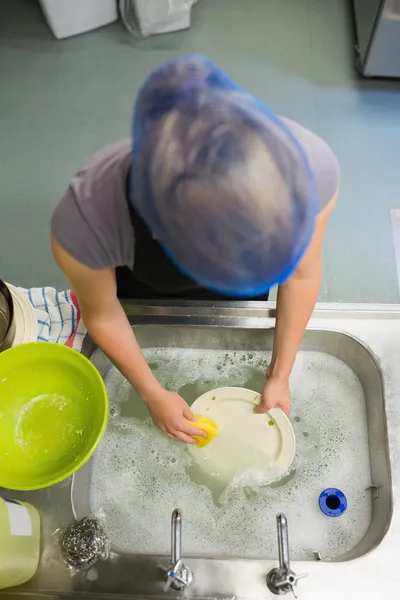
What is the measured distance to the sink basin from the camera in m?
1.14

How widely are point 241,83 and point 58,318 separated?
1.35 metres

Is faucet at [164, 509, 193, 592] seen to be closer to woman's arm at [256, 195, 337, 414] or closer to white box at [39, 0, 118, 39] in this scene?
woman's arm at [256, 195, 337, 414]

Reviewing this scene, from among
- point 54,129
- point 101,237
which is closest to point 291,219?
point 101,237

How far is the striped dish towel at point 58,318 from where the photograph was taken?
1292mm

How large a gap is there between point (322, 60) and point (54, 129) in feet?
3.68

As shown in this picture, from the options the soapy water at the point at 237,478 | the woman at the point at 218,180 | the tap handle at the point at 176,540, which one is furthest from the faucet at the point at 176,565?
the woman at the point at 218,180

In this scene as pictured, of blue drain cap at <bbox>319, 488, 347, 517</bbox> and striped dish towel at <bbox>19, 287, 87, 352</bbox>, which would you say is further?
striped dish towel at <bbox>19, 287, 87, 352</bbox>

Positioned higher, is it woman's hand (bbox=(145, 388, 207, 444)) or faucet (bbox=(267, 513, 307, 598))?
woman's hand (bbox=(145, 388, 207, 444))

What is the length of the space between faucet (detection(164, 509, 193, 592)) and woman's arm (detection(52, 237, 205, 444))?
0.18 m

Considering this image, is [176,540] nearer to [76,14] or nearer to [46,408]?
[46,408]

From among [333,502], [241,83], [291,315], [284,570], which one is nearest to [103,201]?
[291,315]

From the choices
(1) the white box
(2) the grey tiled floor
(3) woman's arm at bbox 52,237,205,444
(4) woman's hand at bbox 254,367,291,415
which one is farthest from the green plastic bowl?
(1) the white box

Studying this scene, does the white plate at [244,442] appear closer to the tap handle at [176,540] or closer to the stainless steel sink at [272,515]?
the stainless steel sink at [272,515]

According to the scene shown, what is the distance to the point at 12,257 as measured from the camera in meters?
1.86
